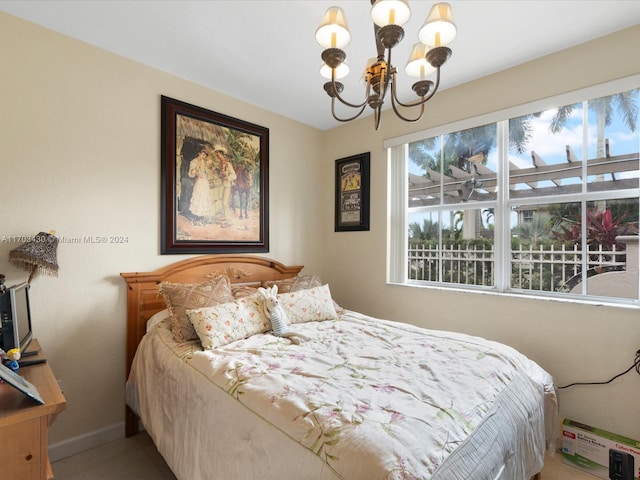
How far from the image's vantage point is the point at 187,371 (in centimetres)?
162

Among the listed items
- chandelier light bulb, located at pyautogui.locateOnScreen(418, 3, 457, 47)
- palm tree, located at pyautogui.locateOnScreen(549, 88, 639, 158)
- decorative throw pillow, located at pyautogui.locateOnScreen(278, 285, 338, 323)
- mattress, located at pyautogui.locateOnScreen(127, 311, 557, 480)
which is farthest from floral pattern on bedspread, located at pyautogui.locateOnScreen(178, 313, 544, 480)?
palm tree, located at pyautogui.locateOnScreen(549, 88, 639, 158)

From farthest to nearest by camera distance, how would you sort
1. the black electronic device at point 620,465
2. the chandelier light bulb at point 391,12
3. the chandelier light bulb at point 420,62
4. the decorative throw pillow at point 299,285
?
the decorative throw pillow at point 299,285, the black electronic device at point 620,465, the chandelier light bulb at point 420,62, the chandelier light bulb at point 391,12

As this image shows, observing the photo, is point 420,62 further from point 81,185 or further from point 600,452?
point 600,452

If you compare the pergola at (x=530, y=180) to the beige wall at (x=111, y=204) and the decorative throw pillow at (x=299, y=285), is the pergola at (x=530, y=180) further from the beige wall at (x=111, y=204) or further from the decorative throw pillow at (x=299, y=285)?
the decorative throw pillow at (x=299, y=285)

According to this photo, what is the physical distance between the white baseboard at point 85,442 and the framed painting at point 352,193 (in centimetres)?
249

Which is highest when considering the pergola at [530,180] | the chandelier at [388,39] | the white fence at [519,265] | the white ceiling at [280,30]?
the white ceiling at [280,30]

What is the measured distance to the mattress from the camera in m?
1.00

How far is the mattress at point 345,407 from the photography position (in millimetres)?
996

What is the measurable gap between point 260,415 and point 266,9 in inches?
80.2

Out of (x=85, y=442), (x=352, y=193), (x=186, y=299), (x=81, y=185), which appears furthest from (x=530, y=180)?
(x=85, y=442)

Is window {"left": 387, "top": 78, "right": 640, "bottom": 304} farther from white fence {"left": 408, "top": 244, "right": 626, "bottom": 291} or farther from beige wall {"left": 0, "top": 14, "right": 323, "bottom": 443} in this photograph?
beige wall {"left": 0, "top": 14, "right": 323, "bottom": 443}

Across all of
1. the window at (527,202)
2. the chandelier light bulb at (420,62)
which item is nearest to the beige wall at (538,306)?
the window at (527,202)

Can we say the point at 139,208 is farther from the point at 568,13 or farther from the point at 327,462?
the point at 568,13

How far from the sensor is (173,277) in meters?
2.38
